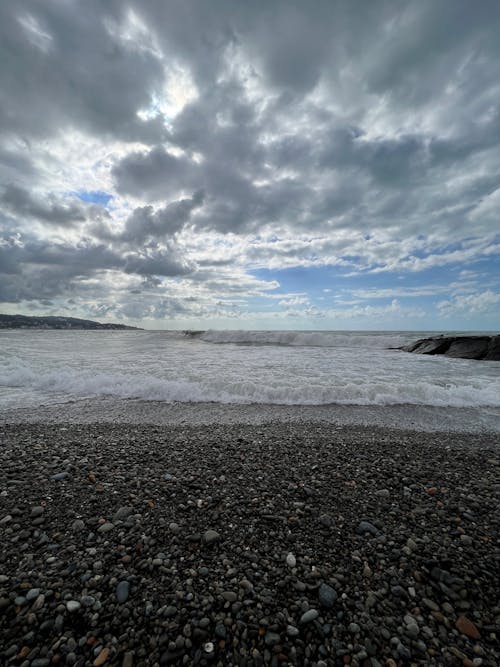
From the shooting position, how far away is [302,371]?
12.3m

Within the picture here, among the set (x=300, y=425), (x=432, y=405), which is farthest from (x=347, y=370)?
(x=300, y=425)

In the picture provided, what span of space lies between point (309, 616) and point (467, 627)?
1085 mm

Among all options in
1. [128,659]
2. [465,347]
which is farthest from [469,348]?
[128,659]

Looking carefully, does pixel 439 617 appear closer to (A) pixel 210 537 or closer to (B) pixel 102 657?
(A) pixel 210 537

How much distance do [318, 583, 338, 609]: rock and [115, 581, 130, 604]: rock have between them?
1447 mm

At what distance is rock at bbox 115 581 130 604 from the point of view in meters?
2.08

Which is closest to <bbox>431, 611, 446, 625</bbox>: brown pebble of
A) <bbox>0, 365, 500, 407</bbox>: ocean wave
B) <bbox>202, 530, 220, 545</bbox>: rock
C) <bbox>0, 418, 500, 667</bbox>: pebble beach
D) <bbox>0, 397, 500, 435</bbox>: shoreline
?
<bbox>0, 418, 500, 667</bbox>: pebble beach

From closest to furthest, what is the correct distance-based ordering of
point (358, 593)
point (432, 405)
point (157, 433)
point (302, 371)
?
point (358, 593) < point (157, 433) < point (432, 405) < point (302, 371)

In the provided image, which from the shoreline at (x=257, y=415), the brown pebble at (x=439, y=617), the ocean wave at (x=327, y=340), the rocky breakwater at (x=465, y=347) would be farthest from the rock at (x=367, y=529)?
the ocean wave at (x=327, y=340)

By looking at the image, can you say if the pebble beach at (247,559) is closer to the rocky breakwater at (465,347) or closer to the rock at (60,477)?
the rock at (60,477)

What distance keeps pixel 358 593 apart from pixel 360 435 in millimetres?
3788

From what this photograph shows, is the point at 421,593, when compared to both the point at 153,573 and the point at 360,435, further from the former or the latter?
the point at 360,435

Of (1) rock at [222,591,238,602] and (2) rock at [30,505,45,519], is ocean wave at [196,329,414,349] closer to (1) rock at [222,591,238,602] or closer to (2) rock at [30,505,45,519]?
(1) rock at [222,591,238,602]

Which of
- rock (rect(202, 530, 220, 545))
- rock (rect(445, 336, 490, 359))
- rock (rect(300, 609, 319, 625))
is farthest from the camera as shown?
rock (rect(445, 336, 490, 359))
